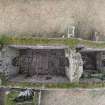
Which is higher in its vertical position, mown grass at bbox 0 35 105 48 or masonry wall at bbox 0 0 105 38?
masonry wall at bbox 0 0 105 38

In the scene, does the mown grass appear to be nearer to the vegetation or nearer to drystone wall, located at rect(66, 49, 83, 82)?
drystone wall, located at rect(66, 49, 83, 82)

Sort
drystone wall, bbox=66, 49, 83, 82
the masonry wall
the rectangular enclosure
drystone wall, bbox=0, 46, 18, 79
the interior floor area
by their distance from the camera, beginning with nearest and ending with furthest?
drystone wall, bbox=66, 49, 83, 82
drystone wall, bbox=0, 46, 18, 79
the interior floor area
the rectangular enclosure
the masonry wall

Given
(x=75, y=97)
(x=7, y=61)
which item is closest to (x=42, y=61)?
(x=7, y=61)

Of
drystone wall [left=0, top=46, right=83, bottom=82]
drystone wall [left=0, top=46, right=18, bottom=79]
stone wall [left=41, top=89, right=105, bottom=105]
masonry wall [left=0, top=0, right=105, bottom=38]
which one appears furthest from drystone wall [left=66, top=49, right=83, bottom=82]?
drystone wall [left=0, top=46, right=18, bottom=79]

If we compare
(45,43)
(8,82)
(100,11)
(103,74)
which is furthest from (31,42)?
(100,11)

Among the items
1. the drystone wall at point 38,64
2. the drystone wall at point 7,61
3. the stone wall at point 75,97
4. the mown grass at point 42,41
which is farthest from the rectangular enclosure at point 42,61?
the mown grass at point 42,41

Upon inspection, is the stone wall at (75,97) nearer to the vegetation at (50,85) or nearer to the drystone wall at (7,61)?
the vegetation at (50,85)

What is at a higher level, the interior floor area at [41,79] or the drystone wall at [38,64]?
the drystone wall at [38,64]

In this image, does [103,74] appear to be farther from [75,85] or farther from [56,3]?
[56,3]

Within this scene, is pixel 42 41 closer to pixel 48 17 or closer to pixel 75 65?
pixel 75 65
